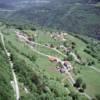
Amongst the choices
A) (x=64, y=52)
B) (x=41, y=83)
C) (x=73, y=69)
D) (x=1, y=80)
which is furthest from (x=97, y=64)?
(x=1, y=80)


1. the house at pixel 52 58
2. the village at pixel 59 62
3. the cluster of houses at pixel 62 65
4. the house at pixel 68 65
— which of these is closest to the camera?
the village at pixel 59 62

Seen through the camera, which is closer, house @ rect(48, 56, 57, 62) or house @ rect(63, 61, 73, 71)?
house @ rect(63, 61, 73, 71)

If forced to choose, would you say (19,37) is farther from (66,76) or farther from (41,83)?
(41,83)

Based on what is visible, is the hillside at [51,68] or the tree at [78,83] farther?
the tree at [78,83]

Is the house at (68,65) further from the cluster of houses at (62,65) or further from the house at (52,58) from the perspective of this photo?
the house at (52,58)

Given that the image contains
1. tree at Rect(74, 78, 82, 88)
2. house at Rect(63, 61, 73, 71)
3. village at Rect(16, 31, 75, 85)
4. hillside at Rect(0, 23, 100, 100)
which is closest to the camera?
hillside at Rect(0, 23, 100, 100)

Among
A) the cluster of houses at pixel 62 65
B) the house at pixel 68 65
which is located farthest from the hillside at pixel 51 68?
the house at pixel 68 65

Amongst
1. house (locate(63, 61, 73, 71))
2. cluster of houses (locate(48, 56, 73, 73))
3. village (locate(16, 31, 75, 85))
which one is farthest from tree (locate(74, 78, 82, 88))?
house (locate(63, 61, 73, 71))

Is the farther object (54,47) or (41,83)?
(54,47)

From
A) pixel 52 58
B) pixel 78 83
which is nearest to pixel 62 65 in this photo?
pixel 52 58

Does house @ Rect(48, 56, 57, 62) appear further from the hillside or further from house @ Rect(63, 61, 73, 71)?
house @ Rect(63, 61, 73, 71)

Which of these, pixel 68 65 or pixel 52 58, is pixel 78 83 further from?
pixel 52 58
